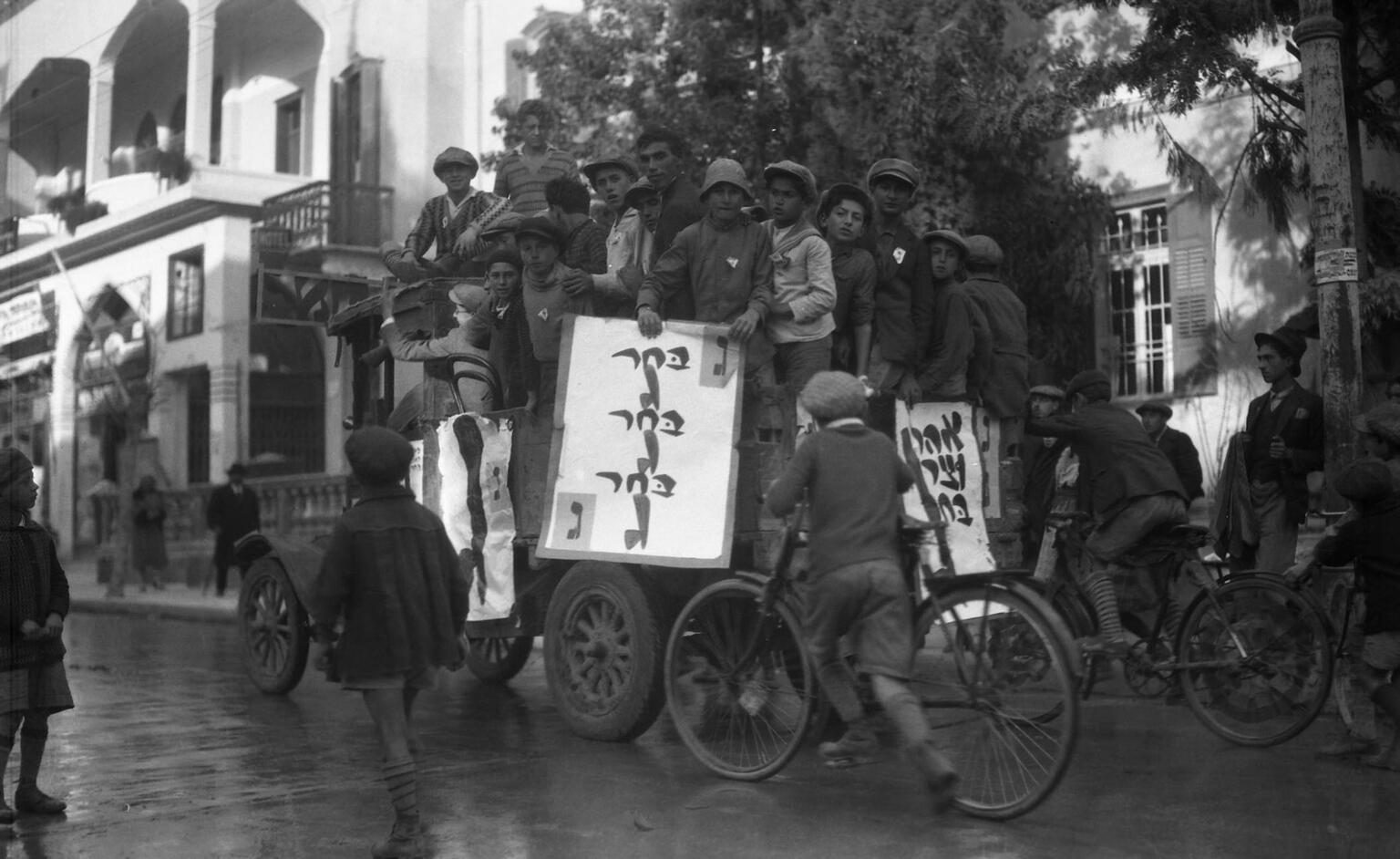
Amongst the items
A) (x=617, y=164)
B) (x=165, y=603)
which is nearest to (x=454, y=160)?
(x=617, y=164)

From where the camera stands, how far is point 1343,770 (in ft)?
23.1

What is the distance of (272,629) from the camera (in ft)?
34.2

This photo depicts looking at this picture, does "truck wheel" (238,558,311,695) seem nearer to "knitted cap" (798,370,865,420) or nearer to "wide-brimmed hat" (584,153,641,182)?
"wide-brimmed hat" (584,153,641,182)

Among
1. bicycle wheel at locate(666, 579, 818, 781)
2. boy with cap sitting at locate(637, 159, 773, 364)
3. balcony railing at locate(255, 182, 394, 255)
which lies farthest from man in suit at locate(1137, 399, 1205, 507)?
balcony railing at locate(255, 182, 394, 255)

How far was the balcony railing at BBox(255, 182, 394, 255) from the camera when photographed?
25859 mm

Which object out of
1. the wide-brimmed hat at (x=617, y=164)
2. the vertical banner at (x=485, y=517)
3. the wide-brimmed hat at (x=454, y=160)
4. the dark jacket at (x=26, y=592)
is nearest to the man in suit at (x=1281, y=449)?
the wide-brimmed hat at (x=617, y=164)

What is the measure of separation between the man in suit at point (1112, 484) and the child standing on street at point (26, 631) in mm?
4541

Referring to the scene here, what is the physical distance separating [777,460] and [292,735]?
301 centimetres

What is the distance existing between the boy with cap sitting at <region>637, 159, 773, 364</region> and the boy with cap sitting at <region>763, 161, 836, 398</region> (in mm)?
69

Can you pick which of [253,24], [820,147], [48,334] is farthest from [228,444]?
[820,147]

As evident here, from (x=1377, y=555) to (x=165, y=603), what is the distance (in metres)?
16.6

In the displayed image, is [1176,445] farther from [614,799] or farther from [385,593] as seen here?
[385,593]

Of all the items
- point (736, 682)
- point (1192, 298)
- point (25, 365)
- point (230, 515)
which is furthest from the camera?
point (230, 515)

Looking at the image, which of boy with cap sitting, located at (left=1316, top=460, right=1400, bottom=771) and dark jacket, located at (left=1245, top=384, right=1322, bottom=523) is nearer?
boy with cap sitting, located at (left=1316, top=460, right=1400, bottom=771)
